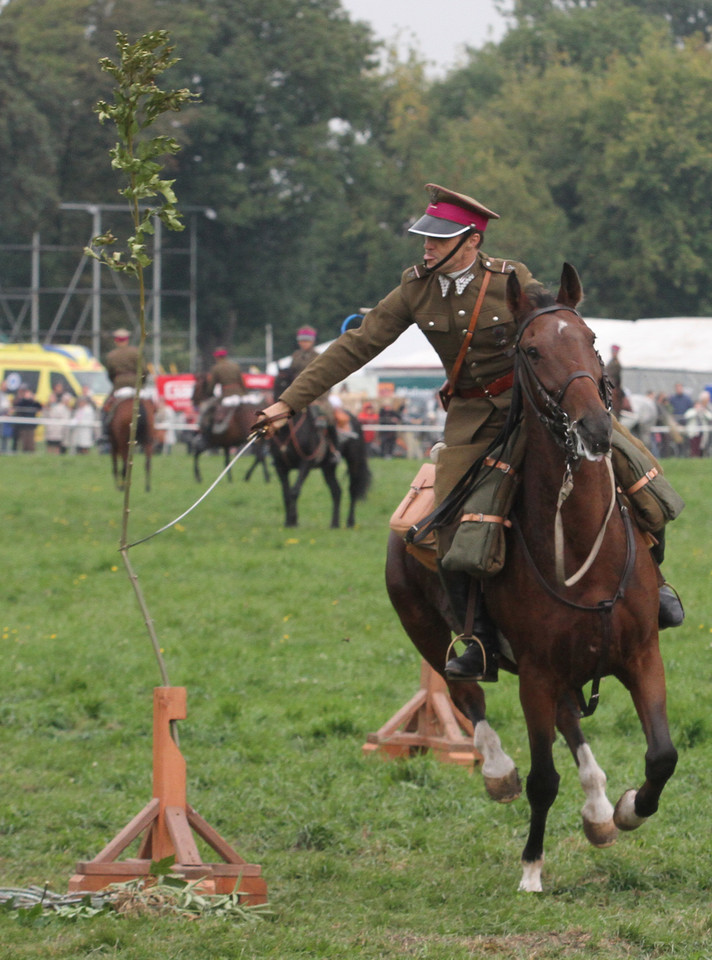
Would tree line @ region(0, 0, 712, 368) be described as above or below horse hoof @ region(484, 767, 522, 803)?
above

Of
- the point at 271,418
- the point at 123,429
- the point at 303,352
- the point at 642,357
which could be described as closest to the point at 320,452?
the point at 303,352

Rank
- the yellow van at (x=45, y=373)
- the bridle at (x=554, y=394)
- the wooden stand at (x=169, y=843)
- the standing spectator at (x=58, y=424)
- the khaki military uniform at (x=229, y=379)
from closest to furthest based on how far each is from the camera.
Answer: the bridle at (x=554, y=394), the wooden stand at (x=169, y=843), the khaki military uniform at (x=229, y=379), the standing spectator at (x=58, y=424), the yellow van at (x=45, y=373)

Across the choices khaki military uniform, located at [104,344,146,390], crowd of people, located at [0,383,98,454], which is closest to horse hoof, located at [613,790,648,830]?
khaki military uniform, located at [104,344,146,390]

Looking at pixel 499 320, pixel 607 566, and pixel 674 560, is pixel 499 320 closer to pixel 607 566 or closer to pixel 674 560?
pixel 607 566

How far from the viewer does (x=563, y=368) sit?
596 centimetres

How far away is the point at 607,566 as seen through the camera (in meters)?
6.30

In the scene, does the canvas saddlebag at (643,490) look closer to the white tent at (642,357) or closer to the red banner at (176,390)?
the white tent at (642,357)

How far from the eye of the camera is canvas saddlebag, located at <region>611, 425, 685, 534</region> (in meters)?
6.57

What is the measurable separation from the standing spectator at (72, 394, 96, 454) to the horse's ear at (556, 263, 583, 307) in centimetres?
3313

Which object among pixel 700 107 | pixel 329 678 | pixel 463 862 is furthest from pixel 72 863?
pixel 700 107

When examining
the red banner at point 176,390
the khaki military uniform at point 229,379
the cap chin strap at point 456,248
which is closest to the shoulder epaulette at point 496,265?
the cap chin strap at point 456,248

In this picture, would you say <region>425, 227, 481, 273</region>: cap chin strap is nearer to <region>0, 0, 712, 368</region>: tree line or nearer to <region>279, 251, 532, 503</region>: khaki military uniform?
<region>279, 251, 532, 503</region>: khaki military uniform

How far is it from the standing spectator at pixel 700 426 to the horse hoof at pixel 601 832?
95.4 feet

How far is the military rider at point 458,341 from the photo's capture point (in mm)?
6945
